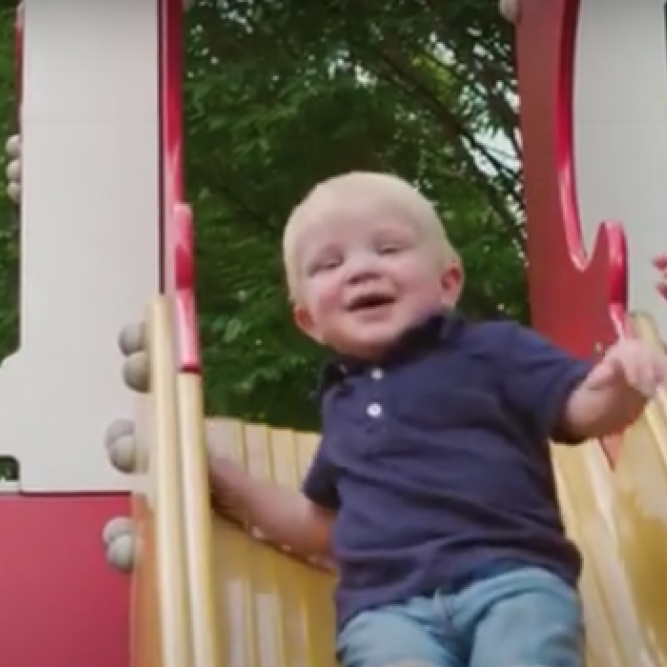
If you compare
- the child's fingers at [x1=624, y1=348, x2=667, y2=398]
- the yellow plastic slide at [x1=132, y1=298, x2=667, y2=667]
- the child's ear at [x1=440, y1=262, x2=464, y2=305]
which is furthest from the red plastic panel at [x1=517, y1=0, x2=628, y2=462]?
the child's fingers at [x1=624, y1=348, x2=667, y2=398]

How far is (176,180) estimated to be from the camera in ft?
5.70

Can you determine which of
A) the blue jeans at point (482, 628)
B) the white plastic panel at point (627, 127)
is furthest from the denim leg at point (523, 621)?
the white plastic panel at point (627, 127)

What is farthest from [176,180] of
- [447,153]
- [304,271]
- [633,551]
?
[447,153]

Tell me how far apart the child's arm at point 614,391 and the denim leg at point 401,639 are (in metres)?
0.16

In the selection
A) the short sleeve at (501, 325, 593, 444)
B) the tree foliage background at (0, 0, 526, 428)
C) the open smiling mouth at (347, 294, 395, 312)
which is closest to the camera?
the short sleeve at (501, 325, 593, 444)

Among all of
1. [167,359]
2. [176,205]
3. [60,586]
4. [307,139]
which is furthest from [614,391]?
[307,139]

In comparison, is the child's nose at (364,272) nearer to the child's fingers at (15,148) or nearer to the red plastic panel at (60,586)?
the red plastic panel at (60,586)

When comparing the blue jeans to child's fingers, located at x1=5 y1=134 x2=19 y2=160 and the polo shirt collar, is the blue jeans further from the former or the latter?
child's fingers, located at x1=5 y1=134 x2=19 y2=160

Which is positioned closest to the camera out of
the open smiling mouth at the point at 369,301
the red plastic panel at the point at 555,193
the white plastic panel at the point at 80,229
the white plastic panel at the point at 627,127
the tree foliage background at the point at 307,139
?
the open smiling mouth at the point at 369,301

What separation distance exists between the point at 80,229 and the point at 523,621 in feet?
3.12

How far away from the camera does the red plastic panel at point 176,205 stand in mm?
1378

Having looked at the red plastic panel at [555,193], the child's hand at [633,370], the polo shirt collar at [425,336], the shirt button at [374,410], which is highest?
the red plastic panel at [555,193]

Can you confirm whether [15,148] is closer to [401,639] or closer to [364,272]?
[364,272]

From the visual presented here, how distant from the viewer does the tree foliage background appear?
8.95 feet
